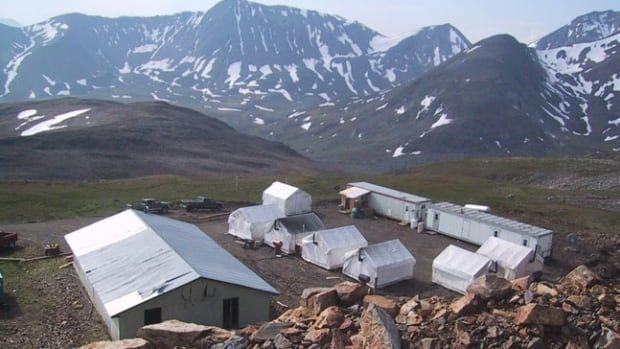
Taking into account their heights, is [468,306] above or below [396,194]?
above

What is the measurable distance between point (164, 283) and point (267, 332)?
11730mm

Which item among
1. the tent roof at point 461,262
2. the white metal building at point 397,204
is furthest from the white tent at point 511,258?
the white metal building at point 397,204

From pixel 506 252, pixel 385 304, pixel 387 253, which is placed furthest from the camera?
pixel 506 252

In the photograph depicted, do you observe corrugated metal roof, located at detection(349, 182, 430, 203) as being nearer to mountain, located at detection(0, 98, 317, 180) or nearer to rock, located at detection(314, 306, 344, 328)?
rock, located at detection(314, 306, 344, 328)

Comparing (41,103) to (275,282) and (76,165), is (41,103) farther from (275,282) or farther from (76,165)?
(275,282)

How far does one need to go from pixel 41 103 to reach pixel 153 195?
123 meters

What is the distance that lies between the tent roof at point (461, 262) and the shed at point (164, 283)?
14521 mm

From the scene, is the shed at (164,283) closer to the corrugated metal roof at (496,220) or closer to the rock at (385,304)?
the rock at (385,304)

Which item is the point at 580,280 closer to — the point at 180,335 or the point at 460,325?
the point at 460,325

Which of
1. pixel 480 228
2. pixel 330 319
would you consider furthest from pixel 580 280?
pixel 480 228

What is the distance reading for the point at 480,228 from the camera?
46312 mm

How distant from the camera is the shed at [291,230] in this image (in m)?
42.4

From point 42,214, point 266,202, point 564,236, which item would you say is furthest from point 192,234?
point 564,236

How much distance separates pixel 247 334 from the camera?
16359 mm
